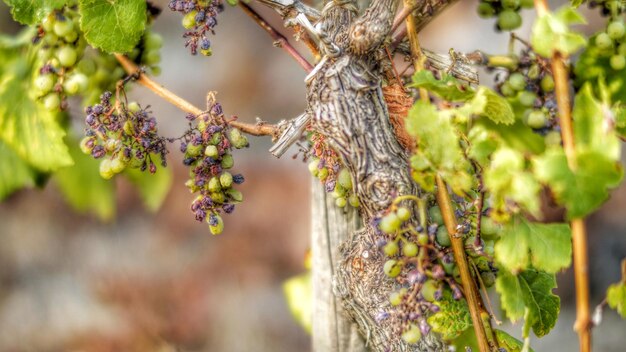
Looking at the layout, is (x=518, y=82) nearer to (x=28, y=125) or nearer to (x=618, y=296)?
(x=618, y=296)

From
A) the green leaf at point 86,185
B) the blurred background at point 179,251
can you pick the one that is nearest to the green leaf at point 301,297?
the green leaf at point 86,185

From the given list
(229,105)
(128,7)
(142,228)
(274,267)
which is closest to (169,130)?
(229,105)

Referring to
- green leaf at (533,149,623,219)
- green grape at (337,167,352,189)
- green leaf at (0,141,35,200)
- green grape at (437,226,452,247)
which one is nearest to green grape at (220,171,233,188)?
green grape at (337,167,352,189)

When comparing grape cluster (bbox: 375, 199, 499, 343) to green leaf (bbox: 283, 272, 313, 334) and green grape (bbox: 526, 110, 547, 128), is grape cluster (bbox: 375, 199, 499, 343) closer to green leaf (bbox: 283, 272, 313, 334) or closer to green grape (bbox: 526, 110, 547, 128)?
green grape (bbox: 526, 110, 547, 128)

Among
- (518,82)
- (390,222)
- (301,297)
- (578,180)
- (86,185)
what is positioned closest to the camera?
(578,180)

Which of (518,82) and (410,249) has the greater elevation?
(518,82)

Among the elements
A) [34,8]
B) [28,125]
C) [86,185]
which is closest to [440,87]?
[34,8]

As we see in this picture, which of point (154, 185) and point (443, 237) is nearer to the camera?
point (443, 237)
